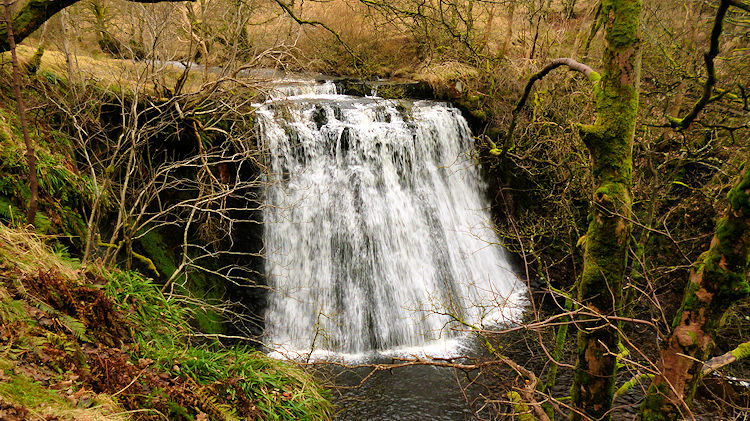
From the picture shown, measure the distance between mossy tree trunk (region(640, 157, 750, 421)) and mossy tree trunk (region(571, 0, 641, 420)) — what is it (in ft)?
1.13

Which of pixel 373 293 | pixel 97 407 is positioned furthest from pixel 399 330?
pixel 97 407

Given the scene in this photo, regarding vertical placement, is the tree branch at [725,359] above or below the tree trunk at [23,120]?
below

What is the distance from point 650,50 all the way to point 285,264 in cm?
974

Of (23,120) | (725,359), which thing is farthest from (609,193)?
(23,120)

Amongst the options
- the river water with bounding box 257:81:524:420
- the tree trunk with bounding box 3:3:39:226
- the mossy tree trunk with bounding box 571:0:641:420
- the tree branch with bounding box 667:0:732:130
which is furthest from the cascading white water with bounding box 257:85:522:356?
the tree branch with bounding box 667:0:732:130

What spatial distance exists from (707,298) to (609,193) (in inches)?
34.0

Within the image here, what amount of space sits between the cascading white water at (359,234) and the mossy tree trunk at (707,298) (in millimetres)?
5365

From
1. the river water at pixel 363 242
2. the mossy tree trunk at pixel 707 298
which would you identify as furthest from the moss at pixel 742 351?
the river water at pixel 363 242

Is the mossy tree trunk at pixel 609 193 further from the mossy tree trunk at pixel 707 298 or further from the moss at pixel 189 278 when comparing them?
the moss at pixel 189 278

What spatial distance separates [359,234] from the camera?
930 centimetres

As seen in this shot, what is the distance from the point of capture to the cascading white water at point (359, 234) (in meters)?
8.67

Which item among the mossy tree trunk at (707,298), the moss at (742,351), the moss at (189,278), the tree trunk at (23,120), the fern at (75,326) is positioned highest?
the tree trunk at (23,120)

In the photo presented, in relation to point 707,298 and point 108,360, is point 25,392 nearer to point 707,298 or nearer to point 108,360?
point 108,360

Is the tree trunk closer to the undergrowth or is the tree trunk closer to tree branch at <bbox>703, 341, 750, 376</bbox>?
the undergrowth
